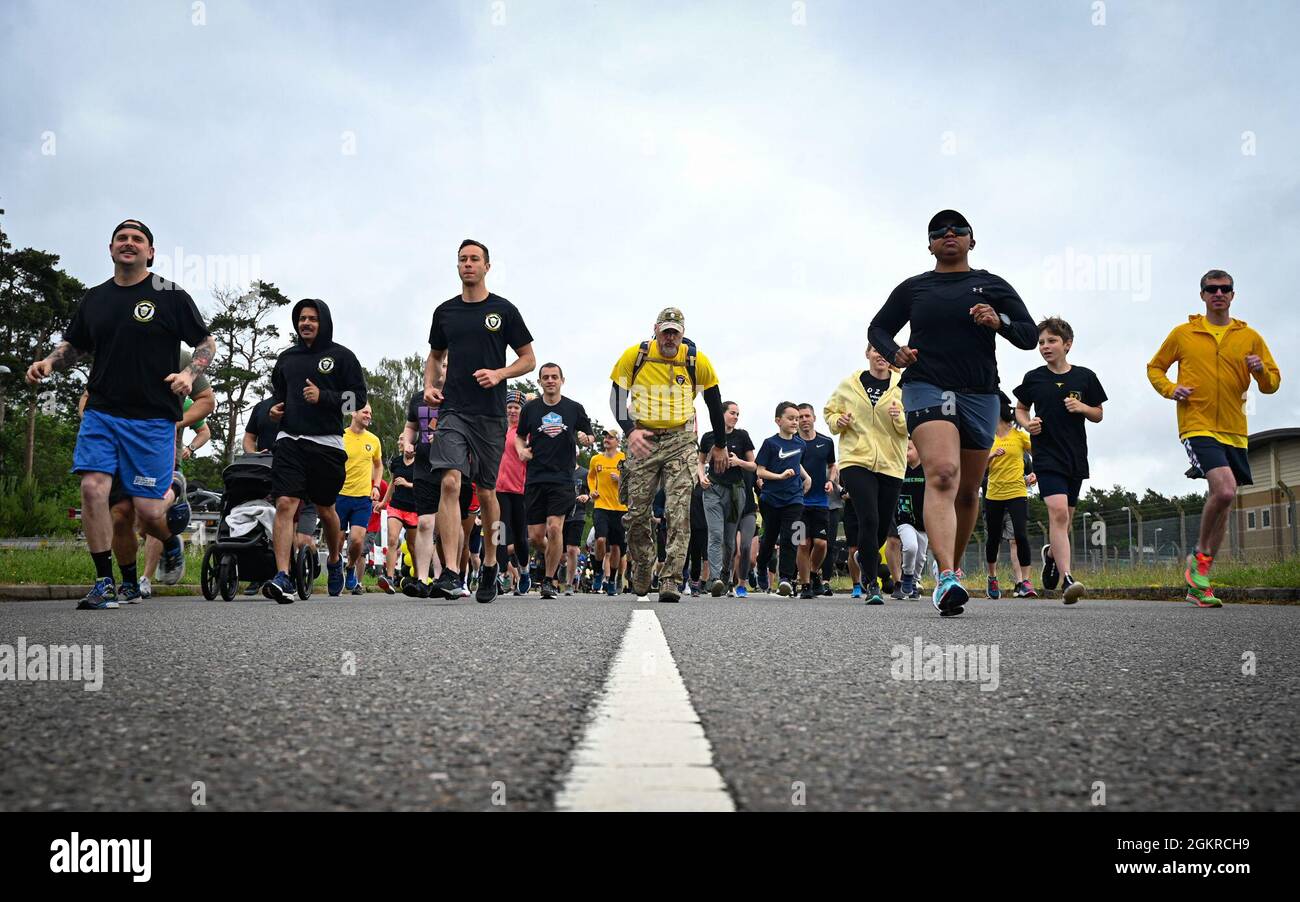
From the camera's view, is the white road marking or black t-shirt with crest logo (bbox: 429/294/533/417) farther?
black t-shirt with crest logo (bbox: 429/294/533/417)

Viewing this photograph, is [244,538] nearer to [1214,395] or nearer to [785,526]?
[785,526]

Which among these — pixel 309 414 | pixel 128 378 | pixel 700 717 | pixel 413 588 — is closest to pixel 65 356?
pixel 128 378

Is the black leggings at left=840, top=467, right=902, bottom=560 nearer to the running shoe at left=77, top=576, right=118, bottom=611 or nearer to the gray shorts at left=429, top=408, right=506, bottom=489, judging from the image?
the gray shorts at left=429, top=408, right=506, bottom=489

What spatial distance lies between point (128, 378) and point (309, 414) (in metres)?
1.88

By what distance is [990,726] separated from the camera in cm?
241

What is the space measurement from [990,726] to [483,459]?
6565mm

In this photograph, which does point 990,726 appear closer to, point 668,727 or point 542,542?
point 668,727

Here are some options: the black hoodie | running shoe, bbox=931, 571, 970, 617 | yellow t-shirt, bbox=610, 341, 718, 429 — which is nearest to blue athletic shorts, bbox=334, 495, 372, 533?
the black hoodie

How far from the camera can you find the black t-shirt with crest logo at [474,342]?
8.61m

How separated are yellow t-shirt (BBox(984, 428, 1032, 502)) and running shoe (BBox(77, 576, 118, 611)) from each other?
27.6ft

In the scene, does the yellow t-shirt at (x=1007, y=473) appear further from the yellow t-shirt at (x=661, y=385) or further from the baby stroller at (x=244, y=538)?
the baby stroller at (x=244, y=538)

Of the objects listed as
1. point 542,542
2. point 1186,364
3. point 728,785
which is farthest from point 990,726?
point 542,542

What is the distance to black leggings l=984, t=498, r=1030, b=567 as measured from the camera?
11.7m

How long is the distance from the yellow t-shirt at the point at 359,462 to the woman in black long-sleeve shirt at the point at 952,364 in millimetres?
8044
